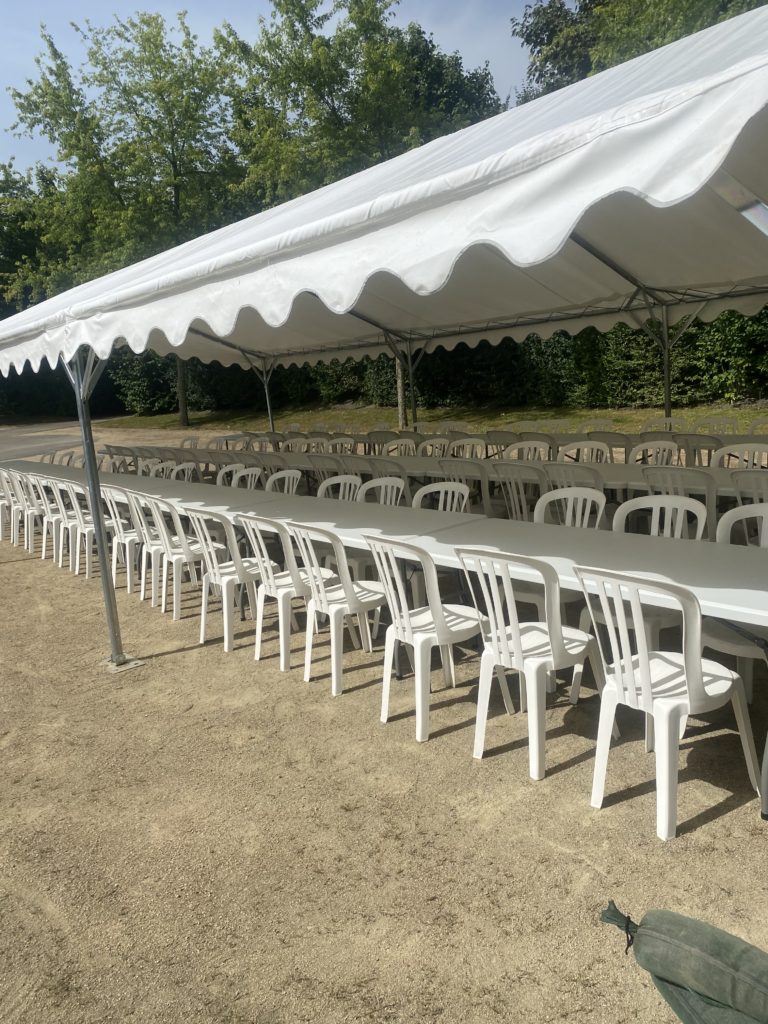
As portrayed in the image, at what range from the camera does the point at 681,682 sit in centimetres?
251

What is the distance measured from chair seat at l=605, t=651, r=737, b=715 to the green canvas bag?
1.58m

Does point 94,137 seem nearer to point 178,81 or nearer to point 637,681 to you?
point 178,81

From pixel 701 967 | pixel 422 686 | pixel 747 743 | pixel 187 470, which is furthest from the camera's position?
pixel 187 470

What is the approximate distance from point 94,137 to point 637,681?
69.3 feet

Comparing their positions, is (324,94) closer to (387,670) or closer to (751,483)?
(751,483)

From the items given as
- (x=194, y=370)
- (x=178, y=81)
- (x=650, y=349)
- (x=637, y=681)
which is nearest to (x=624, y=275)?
(x=637, y=681)

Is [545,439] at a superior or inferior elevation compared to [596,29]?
inferior

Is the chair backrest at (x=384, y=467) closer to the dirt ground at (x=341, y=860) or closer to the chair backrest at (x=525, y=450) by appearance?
the chair backrest at (x=525, y=450)

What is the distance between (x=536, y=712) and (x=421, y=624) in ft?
2.39

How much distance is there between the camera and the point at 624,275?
6.49 meters

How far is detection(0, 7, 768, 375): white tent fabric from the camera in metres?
2.00

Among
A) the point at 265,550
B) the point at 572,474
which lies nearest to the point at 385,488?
the point at 572,474

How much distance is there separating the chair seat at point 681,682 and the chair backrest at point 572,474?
9.06ft

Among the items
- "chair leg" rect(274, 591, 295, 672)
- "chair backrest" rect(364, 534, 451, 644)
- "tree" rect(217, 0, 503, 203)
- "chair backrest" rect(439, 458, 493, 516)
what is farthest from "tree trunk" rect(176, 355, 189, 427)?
"chair backrest" rect(364, 534, 451, 644)
